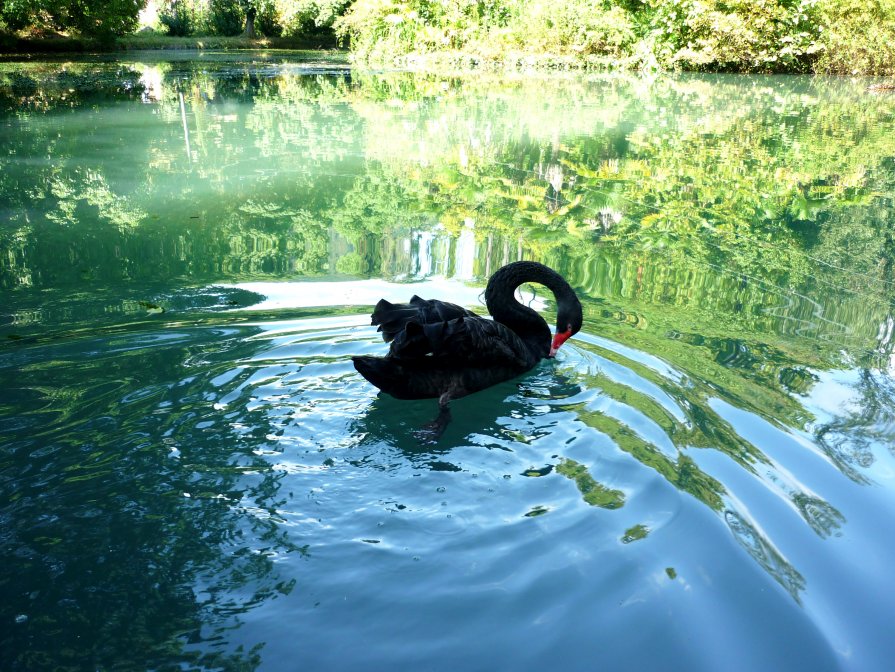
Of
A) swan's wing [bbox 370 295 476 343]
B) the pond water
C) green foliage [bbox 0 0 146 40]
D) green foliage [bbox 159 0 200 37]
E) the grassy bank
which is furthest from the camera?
green foliage [bbox 159 0 200 37]

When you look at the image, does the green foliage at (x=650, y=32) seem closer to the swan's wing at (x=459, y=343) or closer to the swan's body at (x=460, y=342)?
the swan's body at (x=460, y=342)

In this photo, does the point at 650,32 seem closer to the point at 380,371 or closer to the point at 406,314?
the point at 406,314

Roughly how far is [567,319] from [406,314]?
93 centimetres

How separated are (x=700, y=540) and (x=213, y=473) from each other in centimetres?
187

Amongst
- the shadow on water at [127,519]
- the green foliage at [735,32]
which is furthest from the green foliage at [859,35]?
the shadow on water at [127,519]

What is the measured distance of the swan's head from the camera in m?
4.17

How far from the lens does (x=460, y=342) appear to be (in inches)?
145

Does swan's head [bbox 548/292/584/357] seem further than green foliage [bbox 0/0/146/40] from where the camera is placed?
No

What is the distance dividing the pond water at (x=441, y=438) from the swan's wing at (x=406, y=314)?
0.36 metres

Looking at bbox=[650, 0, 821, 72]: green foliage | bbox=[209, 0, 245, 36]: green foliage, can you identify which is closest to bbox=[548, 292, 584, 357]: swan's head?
bbox=[650, 0, 821, 72]: green foliage

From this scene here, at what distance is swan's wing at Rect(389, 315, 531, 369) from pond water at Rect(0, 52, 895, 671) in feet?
0.83

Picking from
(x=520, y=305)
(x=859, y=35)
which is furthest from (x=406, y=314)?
(x=859, y=35)

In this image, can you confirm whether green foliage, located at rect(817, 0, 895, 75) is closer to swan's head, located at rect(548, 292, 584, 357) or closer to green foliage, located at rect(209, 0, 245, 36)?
swan's head, located at rect(548, 292, 584, 357)

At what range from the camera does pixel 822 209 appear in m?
7.73
